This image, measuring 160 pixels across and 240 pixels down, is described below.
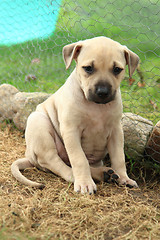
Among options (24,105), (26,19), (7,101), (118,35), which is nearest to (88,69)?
(118,35)

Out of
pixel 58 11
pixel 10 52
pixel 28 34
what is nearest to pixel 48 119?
pixel 58 11

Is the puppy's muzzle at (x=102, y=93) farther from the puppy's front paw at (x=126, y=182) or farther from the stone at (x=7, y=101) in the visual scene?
the stone at (x=7, y=101)

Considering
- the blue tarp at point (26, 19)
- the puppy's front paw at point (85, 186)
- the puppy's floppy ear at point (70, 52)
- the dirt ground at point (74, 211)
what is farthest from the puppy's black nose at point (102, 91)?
the blue tarp at point (26, 19)

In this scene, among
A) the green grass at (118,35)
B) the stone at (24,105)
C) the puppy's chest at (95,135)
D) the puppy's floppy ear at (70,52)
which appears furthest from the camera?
the stone at (24,105)

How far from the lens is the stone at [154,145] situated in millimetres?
4414

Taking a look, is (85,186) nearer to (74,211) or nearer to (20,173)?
(74,211)

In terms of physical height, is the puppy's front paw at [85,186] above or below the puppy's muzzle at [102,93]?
below

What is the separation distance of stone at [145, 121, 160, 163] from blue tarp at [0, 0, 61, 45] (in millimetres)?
3064

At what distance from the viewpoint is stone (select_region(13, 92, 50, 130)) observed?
5.81m

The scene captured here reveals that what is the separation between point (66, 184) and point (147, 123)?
1.75 metres

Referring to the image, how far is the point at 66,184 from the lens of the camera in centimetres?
389

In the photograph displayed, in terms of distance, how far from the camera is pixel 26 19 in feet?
24.8

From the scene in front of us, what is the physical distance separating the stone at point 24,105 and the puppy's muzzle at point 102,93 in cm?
245

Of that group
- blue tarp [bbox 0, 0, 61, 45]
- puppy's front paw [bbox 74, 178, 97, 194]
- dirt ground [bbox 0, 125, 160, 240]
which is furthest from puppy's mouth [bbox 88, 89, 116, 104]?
blue tarp [bbox 0, 0, 61, 45]
